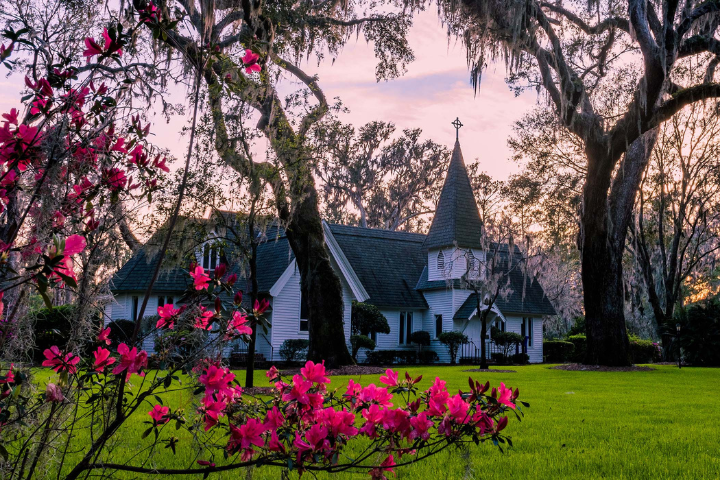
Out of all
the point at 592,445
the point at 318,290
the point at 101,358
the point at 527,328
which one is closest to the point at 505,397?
the point at 101,358

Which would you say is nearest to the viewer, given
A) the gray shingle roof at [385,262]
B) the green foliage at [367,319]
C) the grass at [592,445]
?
the grass at [592,445]

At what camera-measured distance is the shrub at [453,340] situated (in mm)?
26891

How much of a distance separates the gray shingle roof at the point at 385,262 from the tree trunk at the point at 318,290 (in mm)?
10041

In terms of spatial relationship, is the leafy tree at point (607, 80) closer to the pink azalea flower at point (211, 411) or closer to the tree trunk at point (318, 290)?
the tree trunk at point (318, 290)

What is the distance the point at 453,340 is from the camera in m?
26.9

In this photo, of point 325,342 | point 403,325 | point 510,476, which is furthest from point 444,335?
point 510,476

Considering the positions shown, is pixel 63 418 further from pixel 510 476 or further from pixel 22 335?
pixel 510 476

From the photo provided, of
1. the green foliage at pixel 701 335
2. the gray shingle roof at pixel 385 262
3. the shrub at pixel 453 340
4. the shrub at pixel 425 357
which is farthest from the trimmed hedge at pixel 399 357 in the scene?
the green foliage at pixel 701 335

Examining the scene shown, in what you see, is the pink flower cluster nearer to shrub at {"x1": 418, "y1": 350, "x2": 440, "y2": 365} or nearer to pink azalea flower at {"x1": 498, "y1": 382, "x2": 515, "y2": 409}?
pink azalea flower at {"x1": 498, "y1": 382, "x2": 515, "y2": 409}

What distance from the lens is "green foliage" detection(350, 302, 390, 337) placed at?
81.4 ft

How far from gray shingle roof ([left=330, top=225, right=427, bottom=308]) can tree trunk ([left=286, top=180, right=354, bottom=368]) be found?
32.9ft

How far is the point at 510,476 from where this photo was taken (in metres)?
4.43

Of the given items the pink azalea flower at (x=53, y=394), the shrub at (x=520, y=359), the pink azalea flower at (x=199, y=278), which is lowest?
the shrub at (x=520, y=359)

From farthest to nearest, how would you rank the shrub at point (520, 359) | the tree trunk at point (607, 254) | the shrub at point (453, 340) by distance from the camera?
1. the shrub at point (520, 359)
2. the shrub at point (453, 340)
3. the tree trunk at point (607, 254)
